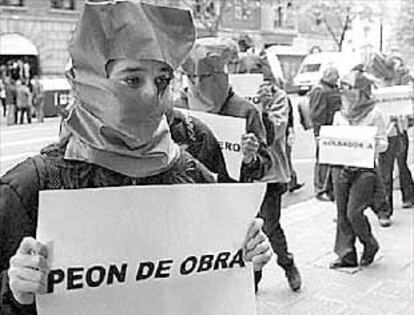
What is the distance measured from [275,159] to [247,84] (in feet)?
2.00

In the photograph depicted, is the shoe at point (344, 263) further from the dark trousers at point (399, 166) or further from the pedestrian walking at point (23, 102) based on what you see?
the pedestrian walking at point (23, 102)

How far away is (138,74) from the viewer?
1.77 m

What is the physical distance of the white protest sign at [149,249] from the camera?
5.49ft

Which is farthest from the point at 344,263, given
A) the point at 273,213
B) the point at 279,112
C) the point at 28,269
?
the point at 28,269

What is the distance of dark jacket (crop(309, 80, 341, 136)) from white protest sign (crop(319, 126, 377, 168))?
105 inches

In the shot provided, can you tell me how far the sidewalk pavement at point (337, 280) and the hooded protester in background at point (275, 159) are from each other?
0.23 meters

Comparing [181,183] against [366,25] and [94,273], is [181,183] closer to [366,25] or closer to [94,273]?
[94,273]

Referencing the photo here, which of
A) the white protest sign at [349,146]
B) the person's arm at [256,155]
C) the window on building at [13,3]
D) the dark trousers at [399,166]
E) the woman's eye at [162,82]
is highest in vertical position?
the window on building at [13,3]

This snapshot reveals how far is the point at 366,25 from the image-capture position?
50750 mm

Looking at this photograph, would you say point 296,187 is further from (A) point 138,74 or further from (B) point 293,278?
(A) point 138,74

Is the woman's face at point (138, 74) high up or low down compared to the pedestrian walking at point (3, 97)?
up

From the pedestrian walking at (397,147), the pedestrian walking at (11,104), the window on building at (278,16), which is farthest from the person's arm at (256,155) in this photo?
the window on building at (278,16)

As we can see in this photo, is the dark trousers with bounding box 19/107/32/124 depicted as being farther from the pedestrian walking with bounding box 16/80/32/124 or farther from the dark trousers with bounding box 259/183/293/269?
the dark trousers with bounding box 259/183/293/269

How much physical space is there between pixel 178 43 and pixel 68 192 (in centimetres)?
48
